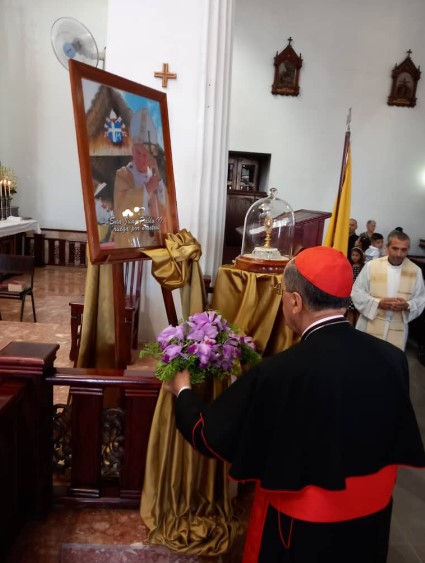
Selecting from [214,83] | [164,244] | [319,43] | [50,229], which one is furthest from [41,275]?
[319,43]

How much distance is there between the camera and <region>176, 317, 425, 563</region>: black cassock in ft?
4.17

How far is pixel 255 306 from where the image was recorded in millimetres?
2875

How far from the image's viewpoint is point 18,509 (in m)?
1.96

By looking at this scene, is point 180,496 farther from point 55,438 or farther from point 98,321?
point 98,321

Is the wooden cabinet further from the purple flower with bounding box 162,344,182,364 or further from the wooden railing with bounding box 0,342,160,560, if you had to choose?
the purple flower with bounding box 162,344,182,364

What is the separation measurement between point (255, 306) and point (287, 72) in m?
8.71

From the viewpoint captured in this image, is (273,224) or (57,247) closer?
(273,224)

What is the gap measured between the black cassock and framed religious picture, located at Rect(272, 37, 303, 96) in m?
9.74

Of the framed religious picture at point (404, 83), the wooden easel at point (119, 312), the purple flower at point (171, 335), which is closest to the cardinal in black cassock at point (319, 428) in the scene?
the purple flower at point (171, 335)

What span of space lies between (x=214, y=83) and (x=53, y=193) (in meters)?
7.47

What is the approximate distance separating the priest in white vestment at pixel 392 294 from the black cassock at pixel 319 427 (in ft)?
8.63

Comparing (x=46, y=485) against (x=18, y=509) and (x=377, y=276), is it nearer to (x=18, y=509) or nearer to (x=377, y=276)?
(x=18, y=509)

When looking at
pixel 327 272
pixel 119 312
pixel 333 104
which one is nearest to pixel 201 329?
pixel 327 272

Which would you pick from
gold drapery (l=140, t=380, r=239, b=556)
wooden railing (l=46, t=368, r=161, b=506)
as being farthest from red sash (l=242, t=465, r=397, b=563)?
wooden railing (l=46, t=368, r=161, b=506)
